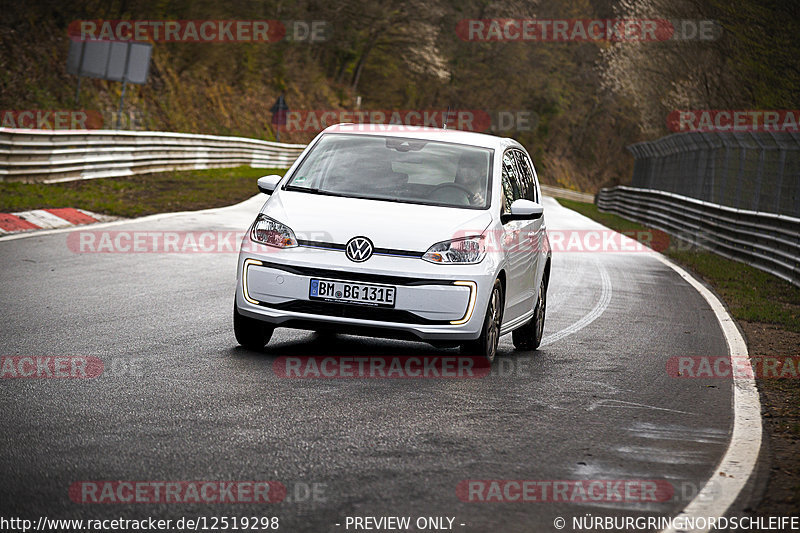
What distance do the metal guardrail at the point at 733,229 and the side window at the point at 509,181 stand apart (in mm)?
8895

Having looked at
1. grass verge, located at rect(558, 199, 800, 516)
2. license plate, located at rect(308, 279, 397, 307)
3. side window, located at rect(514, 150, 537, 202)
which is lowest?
grass verge, located at rect(558, 199, 800, 516)

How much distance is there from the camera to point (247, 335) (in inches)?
334

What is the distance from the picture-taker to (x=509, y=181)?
938cm

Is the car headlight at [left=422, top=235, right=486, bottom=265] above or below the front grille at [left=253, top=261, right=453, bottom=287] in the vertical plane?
above

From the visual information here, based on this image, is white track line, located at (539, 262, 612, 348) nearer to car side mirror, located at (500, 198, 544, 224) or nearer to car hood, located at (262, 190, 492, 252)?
car side mirror, located at (500, 198, 544, 224)

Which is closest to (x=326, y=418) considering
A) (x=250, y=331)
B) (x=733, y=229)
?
(x=250, y=331)

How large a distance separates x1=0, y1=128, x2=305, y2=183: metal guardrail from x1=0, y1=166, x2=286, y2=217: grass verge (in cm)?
23

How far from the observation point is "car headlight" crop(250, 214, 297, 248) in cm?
812

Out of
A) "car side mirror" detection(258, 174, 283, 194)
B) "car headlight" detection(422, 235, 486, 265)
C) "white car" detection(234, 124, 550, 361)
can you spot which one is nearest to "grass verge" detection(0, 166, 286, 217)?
"car side mirror" detection(258, 174, 283, 194)

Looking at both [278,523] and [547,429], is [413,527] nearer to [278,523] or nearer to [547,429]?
[278,523]

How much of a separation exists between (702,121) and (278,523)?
38.1 meters

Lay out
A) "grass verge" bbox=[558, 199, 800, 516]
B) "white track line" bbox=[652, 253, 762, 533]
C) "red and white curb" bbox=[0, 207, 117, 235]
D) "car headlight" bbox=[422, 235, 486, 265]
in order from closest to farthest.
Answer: "white track line" bbox=[652, 253, 762, 533] < "grass verge" bbox=[558, 199, 800, 516] < "car headlight" bbox=[422, 235, 486, 265] < "red and white curb" bbox=[0, 207, 117, 235]

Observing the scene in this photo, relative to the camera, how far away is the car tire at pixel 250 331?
8.37 m

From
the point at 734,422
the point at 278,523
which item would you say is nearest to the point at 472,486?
the point at 278,523
